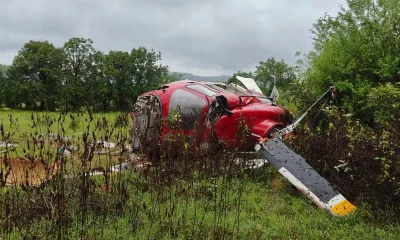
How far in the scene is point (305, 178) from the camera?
699cm

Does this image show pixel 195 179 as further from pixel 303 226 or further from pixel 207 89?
pixel 207 89

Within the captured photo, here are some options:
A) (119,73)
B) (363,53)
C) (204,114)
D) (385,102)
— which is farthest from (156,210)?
(119,73)

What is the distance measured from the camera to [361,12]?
973 centimetres

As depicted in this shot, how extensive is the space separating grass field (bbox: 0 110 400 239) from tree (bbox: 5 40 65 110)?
3214 centimetres

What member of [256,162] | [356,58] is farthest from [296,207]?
[356,58]

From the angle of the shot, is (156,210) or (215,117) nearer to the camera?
(156,210)

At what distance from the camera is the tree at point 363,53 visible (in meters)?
9.10

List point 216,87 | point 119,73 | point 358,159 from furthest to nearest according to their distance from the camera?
1. point 119,73
2. point 216,87
3. point 358,159

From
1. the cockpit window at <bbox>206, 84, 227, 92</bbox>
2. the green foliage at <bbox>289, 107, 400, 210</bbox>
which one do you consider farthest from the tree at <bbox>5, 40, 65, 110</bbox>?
the green foliage at <bbox>289, 107, 400, 210</bbox>

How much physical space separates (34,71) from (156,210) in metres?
37.3

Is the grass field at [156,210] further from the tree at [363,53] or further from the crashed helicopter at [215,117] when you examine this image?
the tree at [363,53]

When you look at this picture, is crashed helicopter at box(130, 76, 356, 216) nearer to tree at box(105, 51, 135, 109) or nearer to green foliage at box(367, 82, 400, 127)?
green foliage at box(367, 82, 400, 127)

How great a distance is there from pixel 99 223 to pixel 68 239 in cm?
96

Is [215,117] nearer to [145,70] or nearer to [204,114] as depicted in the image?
[204,114]
